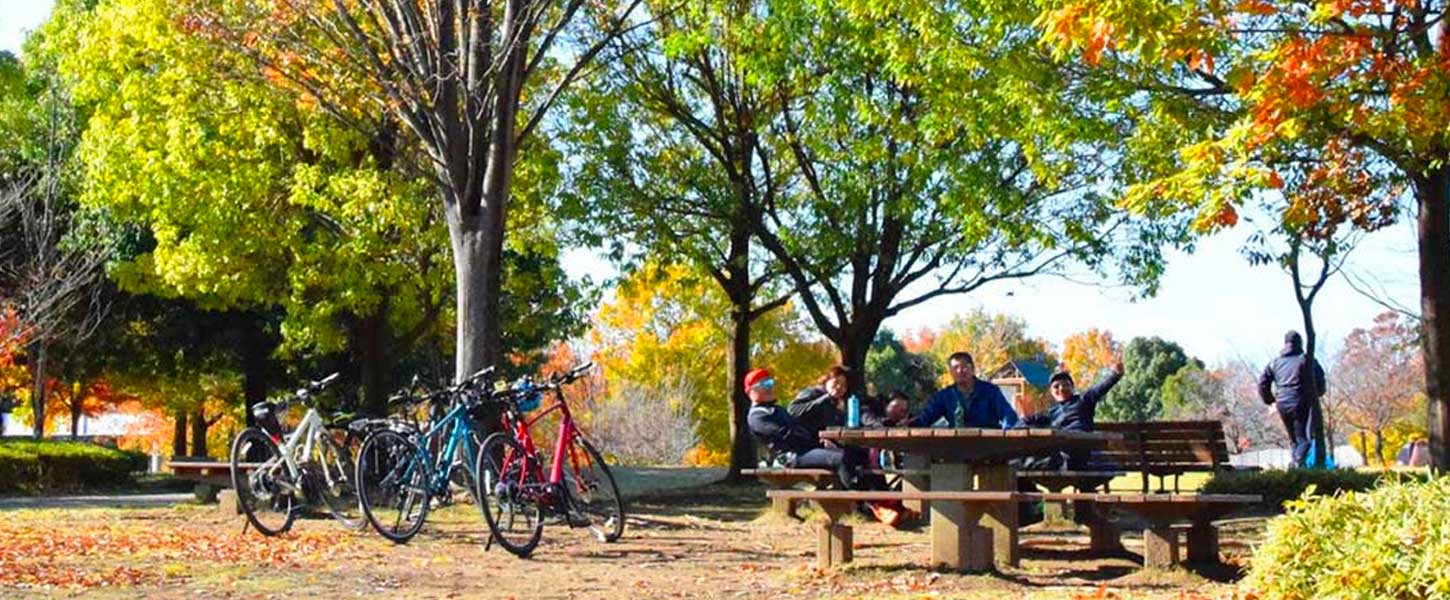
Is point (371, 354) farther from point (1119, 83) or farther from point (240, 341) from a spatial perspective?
point (1119, 83)

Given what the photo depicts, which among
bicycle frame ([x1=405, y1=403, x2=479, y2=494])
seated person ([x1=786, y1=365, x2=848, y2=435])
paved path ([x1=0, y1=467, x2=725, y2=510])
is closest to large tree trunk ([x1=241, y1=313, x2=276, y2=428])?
paved path ([x1=0, y1=467, x2=725, y2=510])

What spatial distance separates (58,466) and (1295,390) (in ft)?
56.5

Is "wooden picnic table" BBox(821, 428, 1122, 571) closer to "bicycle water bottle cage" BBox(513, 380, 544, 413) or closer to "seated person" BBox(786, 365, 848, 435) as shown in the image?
"bicycle water bottle cage" BBox(513, 380, 544, 413)

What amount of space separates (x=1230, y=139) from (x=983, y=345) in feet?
215

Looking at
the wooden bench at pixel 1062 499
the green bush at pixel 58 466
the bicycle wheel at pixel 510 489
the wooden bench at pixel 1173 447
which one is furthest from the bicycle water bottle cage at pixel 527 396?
the green bush at pixel 58 466

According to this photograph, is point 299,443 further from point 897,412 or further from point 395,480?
point 897,412

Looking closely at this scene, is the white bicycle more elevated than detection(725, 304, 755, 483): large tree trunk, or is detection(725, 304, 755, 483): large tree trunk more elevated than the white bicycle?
detection(725, 304, 755, 483): large tree trunk

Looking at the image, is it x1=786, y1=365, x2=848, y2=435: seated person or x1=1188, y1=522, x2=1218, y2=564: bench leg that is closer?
x1=1188, y1=522, x2=1218, y2=564: bench leg

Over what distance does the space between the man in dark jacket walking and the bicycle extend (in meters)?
9.45

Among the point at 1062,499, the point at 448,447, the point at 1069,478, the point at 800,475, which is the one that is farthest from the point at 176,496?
the point at 1062,499

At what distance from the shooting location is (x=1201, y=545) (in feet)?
31.6

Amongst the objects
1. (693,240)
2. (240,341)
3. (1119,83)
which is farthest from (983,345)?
(1119,83)

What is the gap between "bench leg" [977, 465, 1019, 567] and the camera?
998 centimetres

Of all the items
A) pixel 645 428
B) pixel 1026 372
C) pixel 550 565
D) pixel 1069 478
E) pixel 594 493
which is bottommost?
pixel 550 565
